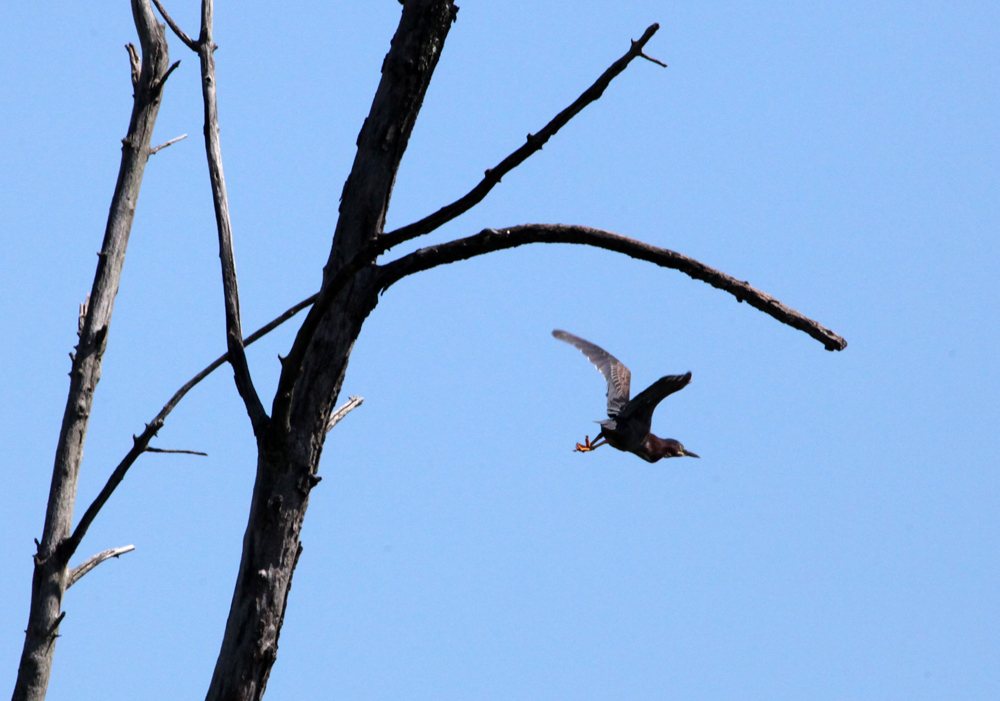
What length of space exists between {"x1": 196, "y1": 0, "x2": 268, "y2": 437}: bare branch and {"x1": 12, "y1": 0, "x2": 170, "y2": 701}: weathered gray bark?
43.5 inches

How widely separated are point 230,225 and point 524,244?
1721 millimetres

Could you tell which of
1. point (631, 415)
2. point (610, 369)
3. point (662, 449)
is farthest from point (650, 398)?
point (610, 369)

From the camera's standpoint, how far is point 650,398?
8.16 meters

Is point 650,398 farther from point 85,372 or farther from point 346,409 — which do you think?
point 85,372

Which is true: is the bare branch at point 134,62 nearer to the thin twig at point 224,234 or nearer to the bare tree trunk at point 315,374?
the thin twig at point 224,234

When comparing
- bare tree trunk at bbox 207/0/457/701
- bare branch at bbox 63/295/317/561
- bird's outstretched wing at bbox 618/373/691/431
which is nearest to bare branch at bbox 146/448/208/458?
bare branch at bbox 63/295/317/561

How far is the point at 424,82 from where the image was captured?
4809 millimetres

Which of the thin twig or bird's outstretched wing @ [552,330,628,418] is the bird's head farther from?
A: the thin twig

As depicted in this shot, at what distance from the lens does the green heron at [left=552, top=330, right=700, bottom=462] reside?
26.0 ft

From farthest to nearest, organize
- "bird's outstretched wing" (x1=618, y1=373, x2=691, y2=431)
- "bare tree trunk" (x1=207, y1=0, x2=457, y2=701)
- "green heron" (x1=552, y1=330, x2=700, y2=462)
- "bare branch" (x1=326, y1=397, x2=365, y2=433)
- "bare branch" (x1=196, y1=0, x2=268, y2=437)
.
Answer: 1. "green heron" (x1=552, y1=330, x2=700, y2=462)
2. "bird's outstretched wing" (x1=618, y1=373, x2=691, y2=431)
3. "bare branch" (x1=326, y1=397, x2=365, y2=433)
4. "bare branch" (x1=196, y1=0, x2=268, y2=437)
5. "bare tree trunk" (x1=207, y1=0, x2=457, y2=701)

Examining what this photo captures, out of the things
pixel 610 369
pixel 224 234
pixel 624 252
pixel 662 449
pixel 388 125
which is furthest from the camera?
pixel 610 369

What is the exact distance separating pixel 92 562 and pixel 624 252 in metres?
4.26

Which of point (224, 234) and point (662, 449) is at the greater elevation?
point (662, 449)

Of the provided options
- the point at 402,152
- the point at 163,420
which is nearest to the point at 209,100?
the point at 402,152
